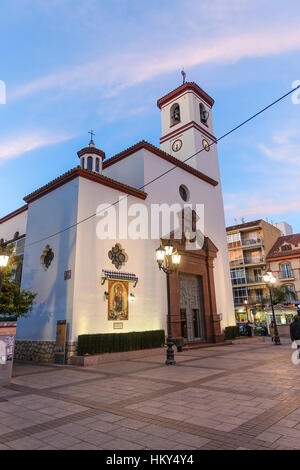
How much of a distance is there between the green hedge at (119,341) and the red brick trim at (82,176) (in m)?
7.23

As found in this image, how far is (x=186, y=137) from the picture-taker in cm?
2355

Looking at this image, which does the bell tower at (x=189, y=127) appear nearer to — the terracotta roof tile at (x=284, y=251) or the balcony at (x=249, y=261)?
the terracotta roof tile at (x=284, y=251)

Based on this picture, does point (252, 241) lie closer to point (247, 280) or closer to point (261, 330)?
point (247, 280)

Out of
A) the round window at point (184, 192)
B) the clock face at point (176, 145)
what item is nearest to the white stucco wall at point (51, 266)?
the round window at point (184, 192)

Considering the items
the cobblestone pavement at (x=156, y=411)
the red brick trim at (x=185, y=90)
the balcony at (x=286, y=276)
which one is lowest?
the cobblestone pavement at (x=156, y=411)

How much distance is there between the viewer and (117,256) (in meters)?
14.6

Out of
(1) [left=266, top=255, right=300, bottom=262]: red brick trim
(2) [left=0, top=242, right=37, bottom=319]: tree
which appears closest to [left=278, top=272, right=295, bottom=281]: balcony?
(1) [left=266, top=255, right=300, bottom=262]: red brick trim

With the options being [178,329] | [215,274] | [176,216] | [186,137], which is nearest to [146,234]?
[176,216]

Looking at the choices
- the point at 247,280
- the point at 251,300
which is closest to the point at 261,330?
the point at 251,300

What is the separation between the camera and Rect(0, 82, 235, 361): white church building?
13266 mm

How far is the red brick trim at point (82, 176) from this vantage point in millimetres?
14148

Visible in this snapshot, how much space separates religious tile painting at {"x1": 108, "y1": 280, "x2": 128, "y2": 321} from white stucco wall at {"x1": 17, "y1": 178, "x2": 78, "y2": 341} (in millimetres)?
1903
